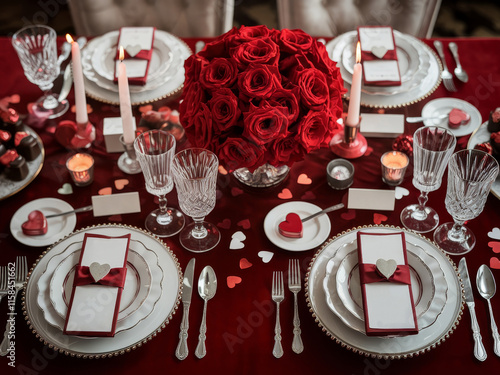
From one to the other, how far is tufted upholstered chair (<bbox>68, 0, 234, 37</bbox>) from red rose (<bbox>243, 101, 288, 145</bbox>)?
126cm

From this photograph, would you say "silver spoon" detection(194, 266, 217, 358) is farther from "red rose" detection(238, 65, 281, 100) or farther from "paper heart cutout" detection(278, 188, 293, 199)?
"red rose" detection(238, 65, 281, 100)

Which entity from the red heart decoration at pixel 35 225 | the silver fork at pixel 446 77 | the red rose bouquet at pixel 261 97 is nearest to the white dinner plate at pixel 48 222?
the red heart decoration at pixel 35 225

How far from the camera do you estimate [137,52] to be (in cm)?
195

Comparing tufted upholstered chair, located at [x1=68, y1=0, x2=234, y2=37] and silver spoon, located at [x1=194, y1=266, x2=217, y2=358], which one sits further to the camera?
tufted upholstered chair, located at [x1=68, y1=0, x2=234, y2=37]

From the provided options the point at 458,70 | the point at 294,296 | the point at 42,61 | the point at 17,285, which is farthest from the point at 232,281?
the point at 458,70

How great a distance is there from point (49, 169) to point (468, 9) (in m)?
3.30

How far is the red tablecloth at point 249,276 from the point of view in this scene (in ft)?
4.15

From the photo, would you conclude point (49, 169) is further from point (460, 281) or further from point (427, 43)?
point (427, 43)

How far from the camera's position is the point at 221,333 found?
133 cm

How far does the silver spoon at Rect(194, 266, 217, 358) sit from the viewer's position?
1293 millimetres

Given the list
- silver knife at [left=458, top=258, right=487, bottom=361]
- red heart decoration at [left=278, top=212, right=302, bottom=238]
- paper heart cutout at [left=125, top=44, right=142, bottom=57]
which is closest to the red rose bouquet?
red heart decoration at [left=278, top=212, right=302, bottom=238]

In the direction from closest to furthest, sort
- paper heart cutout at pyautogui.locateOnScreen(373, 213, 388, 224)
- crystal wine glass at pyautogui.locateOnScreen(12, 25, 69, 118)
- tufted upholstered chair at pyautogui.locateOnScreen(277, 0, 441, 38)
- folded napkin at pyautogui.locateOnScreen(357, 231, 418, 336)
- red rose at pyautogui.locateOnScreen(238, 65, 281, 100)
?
1. folded napkin at pyautogui.locateOnScreen(357, 231, 418, 336)
2. red rose at pyautogui.locateOnScreen(238, 65, 281, 100)
3. paper heart cutout at pyautogui.locateOnScreen(373, 213, 388, 224)
4. crystal wine glass at pyautogui.locateOnScreen(12, 25, 69, 118)
5. tufted upholstered chair at pyautogui.locateOnScreen(277, 0, 441, 38)

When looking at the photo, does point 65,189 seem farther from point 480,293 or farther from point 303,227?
point 480,293

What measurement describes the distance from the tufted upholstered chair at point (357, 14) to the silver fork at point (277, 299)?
4.49 feet
